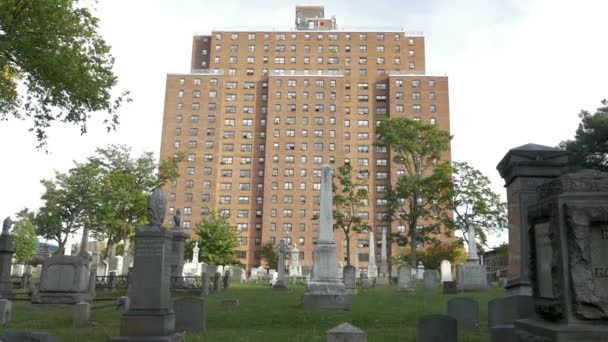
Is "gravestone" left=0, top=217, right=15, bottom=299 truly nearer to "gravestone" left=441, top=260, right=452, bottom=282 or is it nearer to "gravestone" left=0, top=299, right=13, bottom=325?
"gravestone" left=0, top=299, right=13, bottom=325

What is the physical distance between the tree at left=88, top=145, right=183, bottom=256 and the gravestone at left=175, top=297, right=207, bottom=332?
3134cm

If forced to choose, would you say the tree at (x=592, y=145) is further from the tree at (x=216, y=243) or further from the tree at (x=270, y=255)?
the tree at (x=270, y=255)

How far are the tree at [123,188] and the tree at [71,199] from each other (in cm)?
74

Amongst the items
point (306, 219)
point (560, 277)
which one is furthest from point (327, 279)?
point (306, 219)

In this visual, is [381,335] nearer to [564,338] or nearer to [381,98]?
[564,338]

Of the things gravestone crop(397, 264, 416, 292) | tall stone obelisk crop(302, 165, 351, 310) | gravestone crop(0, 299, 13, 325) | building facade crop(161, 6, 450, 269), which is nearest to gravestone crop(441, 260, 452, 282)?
gravestone crop(397, 264, 416, 292)

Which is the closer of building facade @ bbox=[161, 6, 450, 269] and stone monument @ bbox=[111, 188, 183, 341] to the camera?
stone monument @ bbox=[111, 188, 183, 341]

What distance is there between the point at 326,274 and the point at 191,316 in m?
6.69

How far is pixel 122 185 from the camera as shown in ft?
139

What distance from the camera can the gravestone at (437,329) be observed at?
337 inches

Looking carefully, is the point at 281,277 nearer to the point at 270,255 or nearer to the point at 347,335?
the point at 347,335

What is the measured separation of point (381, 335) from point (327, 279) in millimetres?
6680

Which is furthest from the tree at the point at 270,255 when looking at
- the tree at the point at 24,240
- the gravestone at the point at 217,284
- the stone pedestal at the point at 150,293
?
the stone pedestal at the point at 150,293

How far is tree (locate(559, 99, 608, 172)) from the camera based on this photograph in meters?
28.1
